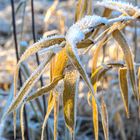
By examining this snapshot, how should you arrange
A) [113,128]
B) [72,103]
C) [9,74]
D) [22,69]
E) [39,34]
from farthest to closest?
[39,34]
[9,74]
[113,128]
[22,69]
[72,103]

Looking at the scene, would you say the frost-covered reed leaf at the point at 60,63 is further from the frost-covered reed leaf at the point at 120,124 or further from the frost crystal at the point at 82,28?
the frost-covered reed leaf at the point at 120,124

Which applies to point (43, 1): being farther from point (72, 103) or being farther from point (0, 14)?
point (72, 103)

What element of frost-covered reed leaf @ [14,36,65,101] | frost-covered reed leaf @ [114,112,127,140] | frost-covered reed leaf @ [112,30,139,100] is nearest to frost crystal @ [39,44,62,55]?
frost-covered reed leaf @ [14,36,65,101]

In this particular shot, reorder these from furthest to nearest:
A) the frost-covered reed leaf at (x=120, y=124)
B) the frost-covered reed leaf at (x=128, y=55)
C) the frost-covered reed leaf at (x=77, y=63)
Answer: the frost-covered reed leaf at (x=120, y=124), the frost-covered reed leaf at (x=128, y=55), the frost-covered reed leaf at (x=77, y=63)

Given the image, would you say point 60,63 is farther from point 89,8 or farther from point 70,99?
point 89,8

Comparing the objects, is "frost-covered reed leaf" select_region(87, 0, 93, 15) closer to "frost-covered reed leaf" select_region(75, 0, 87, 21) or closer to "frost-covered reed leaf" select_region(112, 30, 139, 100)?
"frost-covered reed leaf" select_region(75, 0, 87, 21)

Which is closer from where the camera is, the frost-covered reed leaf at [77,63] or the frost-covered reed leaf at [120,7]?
the frost-covered reed leaf at [77,63]

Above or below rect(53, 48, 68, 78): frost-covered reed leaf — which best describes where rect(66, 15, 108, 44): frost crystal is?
above

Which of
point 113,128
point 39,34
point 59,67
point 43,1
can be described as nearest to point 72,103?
point 59,67

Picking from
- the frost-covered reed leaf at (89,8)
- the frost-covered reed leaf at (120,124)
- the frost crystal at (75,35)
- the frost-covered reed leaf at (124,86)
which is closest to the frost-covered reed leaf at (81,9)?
the frost-covered reed leaf at (89,8)
